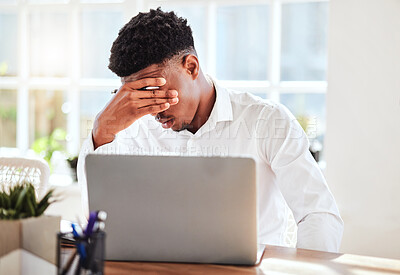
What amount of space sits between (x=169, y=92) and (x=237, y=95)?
0.35 meters

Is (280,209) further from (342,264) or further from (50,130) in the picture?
(50,130)

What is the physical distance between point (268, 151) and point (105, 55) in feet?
6.36

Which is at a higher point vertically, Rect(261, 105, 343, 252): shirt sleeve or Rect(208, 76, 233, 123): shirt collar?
Rect(208, 76, 233, 123): shirt collar

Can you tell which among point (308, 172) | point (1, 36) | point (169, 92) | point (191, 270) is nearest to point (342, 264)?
point (191, 270)

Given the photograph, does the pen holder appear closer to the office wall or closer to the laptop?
the laptop

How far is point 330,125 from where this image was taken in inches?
106

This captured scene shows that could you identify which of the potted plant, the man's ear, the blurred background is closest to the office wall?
the blurred background

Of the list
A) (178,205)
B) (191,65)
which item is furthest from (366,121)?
(178,205)

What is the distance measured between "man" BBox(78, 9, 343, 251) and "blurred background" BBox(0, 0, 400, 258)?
0.91 meters

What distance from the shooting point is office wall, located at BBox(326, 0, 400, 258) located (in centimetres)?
259

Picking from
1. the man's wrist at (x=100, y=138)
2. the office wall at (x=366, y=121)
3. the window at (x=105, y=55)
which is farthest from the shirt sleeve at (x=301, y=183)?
the window at (x=105, y=55)

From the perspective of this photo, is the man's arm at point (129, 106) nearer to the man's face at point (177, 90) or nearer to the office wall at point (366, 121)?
the man's face at point (177, 90)

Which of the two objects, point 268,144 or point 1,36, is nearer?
point 268,144

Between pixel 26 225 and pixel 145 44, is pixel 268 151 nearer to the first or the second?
pixel 145 44
